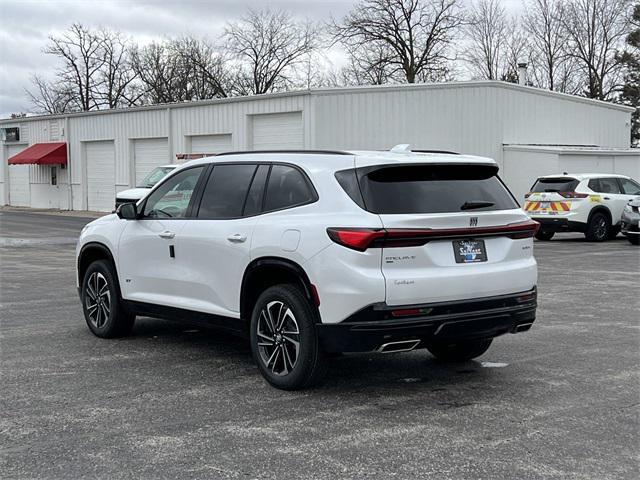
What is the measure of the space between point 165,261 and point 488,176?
2.83 m

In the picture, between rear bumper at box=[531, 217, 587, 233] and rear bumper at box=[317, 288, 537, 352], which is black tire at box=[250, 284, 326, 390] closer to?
rear bumper at box=[317, 288, 537, 352]

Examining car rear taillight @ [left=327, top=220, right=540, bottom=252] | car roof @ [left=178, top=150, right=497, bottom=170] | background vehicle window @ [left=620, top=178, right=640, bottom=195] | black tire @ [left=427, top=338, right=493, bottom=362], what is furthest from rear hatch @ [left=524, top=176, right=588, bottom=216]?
car rear taillight @ [left=327, top=220, right=540, bottom=252]

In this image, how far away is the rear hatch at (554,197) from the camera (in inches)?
790

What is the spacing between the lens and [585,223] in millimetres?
20016

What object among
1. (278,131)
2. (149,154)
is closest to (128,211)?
(278,131)

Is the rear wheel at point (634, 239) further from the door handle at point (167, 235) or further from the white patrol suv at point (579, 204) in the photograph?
the door handle at point (167, 235)

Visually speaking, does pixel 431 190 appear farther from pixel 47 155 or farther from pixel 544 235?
pixel 47 155

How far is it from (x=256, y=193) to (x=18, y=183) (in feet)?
131

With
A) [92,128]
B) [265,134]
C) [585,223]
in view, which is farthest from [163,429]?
[92,128]

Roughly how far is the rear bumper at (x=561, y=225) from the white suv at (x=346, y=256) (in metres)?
14.0

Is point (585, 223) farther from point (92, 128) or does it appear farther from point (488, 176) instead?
point (92, 128)

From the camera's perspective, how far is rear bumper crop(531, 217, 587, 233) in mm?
20016

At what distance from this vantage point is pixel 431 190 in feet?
19.1

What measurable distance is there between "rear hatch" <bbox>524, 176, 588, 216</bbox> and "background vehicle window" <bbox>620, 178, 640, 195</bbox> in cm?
165
